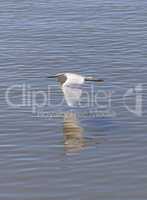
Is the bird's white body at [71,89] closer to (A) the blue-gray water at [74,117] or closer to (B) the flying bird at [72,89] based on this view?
(B) the flying bird at [72,89]

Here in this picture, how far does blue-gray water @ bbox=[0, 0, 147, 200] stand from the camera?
9812 mm

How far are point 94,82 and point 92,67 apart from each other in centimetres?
114

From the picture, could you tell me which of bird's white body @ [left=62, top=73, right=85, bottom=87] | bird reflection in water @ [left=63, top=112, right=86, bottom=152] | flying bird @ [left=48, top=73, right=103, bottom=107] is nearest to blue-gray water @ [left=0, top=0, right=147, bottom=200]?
bird reflection in water @ [left=63, top=112, right=86, bottom=152]

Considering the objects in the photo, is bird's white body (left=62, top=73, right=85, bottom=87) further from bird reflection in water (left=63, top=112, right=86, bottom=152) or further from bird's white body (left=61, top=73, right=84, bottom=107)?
bird reflection in water (left=63, top=112, right=86, bottom=152)

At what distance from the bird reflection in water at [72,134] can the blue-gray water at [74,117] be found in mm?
18

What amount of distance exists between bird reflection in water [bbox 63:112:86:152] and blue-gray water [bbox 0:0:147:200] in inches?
0.7

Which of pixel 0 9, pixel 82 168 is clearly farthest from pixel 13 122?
pixel 0 9

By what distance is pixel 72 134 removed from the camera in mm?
11953

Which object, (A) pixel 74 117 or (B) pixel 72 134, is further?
(A) pixel 74 117

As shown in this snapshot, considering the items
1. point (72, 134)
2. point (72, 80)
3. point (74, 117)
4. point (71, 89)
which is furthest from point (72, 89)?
point (72, 134)

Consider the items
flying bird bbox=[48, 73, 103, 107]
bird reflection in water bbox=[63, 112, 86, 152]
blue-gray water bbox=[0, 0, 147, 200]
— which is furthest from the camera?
flying bird bbox=[48, 73, 103, 107]

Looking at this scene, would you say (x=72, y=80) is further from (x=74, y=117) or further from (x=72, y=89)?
(x=74, y=117)

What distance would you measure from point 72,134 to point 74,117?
85 cm

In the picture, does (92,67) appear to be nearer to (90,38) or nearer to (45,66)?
(45,66)
